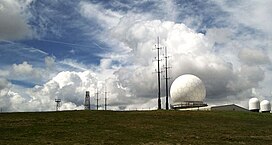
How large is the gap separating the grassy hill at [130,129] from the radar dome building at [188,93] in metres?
23.0

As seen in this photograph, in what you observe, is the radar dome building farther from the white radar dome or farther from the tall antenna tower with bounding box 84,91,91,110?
the tall antenna tower with bounding box 84,91,91,110

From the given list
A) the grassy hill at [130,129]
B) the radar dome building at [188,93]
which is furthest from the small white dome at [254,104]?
the grassy hill at [130,129]

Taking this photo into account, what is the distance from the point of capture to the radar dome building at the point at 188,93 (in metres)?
79.2

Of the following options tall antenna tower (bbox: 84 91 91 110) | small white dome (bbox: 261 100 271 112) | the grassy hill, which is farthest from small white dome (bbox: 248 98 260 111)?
tall antenna tower (bbox: 84 91 91 110)

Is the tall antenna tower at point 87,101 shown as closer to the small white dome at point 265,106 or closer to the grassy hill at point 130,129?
the small white dome at point 265,106

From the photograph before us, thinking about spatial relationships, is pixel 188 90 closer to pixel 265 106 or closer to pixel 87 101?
pixel 265 106

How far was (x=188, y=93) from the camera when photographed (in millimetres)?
79000

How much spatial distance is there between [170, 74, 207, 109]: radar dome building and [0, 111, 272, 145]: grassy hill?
23033 mm

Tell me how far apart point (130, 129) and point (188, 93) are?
40.6 metres

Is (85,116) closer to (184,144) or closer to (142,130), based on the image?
(142,130)

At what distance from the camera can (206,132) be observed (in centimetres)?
4169

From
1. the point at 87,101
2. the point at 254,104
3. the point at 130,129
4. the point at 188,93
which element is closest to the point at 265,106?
the point at 254,104

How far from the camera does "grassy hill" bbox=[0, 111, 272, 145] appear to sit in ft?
111

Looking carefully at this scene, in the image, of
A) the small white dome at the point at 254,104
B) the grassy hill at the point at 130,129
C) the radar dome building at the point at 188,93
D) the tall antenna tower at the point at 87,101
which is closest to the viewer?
the grassy hill at the point at 130,129
